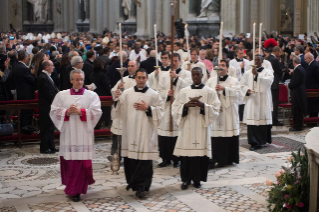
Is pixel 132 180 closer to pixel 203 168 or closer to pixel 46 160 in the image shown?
pixel 203 168

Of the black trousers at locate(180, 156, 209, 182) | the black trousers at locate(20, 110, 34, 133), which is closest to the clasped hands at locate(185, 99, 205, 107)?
the black trousers at locate(180, 156, 209, 182)

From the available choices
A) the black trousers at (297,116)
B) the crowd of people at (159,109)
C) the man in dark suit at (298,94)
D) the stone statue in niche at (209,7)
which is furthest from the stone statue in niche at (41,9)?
the black trousers at (297,116)

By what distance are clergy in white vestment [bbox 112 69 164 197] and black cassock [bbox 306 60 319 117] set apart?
21.6ft

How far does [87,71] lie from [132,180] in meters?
4.77

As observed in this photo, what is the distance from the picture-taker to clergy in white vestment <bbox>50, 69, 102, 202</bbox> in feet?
20.9

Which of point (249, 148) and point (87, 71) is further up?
point (87, 71)

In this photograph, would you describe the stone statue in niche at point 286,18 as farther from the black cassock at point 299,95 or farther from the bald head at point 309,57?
the black cassock at point 299,95

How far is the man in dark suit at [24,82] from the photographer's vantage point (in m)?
10.3

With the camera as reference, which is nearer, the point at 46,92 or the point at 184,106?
the point at 184,106

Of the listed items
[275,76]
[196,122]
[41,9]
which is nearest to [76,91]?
Answer: [196,122]

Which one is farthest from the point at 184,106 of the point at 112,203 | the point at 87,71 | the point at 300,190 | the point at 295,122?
the point at 295,122

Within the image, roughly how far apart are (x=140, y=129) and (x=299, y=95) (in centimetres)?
575

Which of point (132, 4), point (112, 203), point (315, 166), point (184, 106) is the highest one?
point (132, 4)

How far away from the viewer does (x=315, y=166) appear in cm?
488
